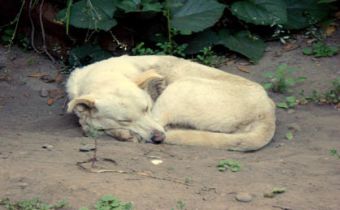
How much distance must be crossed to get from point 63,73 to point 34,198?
13.7 feet

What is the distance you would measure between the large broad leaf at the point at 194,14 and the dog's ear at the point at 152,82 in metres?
1.44

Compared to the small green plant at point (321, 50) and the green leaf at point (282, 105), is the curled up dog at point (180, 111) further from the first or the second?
the small green plant at point (321, 50)

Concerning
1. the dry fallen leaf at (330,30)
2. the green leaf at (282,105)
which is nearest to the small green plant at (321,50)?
the dry fallen leaf at (330,30)

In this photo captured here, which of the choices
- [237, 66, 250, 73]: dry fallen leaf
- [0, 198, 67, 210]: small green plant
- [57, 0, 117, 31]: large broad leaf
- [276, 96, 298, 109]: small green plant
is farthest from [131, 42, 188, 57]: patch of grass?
[0, 198, 67, 210]: small green plant

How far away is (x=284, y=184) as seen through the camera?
4707 millimetres

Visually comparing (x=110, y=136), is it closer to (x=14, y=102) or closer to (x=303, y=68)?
(x=14, y=102)

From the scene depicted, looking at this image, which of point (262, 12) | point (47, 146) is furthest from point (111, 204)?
point (262, 12)

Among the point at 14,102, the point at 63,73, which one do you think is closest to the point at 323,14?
the point at 63,73

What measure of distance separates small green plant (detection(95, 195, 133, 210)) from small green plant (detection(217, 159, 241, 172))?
3.75ft

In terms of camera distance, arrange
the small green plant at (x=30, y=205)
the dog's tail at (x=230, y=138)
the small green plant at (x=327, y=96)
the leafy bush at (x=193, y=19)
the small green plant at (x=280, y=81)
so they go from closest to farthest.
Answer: the small green plant at (x=30, y=205), the dog's tail at (x=230, y=138), the small green plant at (x=327, y=96), the small green plant at (x=280, y=81), the leafy bush at (x=193, y=19)

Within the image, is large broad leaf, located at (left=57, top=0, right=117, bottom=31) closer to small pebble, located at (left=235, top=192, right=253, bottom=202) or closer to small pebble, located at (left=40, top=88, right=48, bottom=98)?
small pebble, located at (left=40, top=88, right=48, bottom=98)

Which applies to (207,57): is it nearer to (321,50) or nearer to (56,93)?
(321,50)

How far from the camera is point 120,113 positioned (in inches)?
234

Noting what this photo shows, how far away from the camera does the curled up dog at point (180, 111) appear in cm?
587
